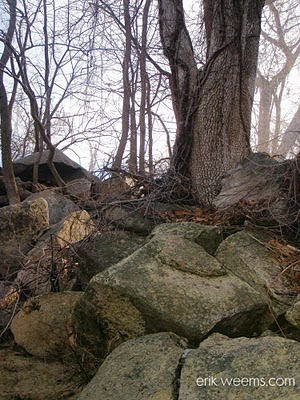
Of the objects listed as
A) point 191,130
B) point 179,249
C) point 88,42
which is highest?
point 88,42

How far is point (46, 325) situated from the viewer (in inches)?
128

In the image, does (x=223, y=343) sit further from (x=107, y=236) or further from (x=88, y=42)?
(x=88, y=42)

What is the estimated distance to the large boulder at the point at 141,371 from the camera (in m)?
1.98

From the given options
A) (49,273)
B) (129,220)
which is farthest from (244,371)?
(129,220)

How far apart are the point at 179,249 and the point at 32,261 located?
1.70 m

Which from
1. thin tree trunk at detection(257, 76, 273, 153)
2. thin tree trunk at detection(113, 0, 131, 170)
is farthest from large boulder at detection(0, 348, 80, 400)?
thin tree trunk at detection(257, 76, 273, 153)

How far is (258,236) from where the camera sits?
3.22m

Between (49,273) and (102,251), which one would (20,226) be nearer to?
(49,273)

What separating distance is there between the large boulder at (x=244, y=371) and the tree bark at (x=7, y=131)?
579 cm

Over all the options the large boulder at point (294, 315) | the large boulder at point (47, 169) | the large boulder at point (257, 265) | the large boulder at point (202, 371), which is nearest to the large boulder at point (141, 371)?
the large boulder at point (202, 371)

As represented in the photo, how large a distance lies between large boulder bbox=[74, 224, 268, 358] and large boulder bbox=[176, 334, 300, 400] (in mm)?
309

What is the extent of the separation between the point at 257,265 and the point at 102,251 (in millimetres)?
1298

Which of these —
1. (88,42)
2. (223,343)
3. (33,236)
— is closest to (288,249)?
(223,343)

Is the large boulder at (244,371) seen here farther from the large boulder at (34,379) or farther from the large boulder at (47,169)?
the large boulder at (47,169)
